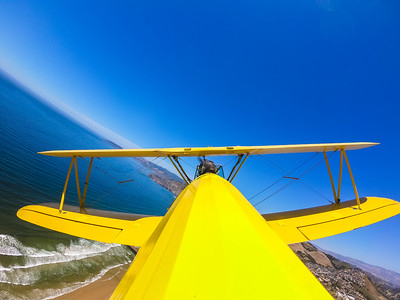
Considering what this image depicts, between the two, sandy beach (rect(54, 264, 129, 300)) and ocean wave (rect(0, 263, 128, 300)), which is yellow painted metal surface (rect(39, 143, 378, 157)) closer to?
ocean wave (rect(0, 263, 128, 300))

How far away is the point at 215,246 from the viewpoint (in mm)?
946

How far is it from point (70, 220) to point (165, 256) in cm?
671

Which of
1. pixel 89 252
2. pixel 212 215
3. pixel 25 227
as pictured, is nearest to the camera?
pixel 212 215

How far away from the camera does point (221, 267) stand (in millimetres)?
786

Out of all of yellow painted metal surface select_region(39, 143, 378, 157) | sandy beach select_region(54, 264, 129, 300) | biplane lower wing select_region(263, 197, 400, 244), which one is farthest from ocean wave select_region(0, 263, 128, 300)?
biplane lower wing select_region(263, 197, 400, 244)

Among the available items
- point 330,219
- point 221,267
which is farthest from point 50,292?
point 330,219

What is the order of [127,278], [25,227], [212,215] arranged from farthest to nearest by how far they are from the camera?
[25,227], [212,215], [127,278]

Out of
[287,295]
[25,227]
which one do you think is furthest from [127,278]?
[25,227]

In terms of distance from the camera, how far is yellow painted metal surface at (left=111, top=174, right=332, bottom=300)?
645 millimetres

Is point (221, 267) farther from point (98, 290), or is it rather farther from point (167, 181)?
point (167, 181)

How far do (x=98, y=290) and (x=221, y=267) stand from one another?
8.89m

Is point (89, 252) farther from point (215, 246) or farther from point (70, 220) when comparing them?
point (215, 246)

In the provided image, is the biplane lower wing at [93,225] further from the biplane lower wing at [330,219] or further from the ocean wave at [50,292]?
the biplane lower wing at [330,219]

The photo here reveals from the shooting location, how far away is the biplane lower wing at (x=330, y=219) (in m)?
5.02
